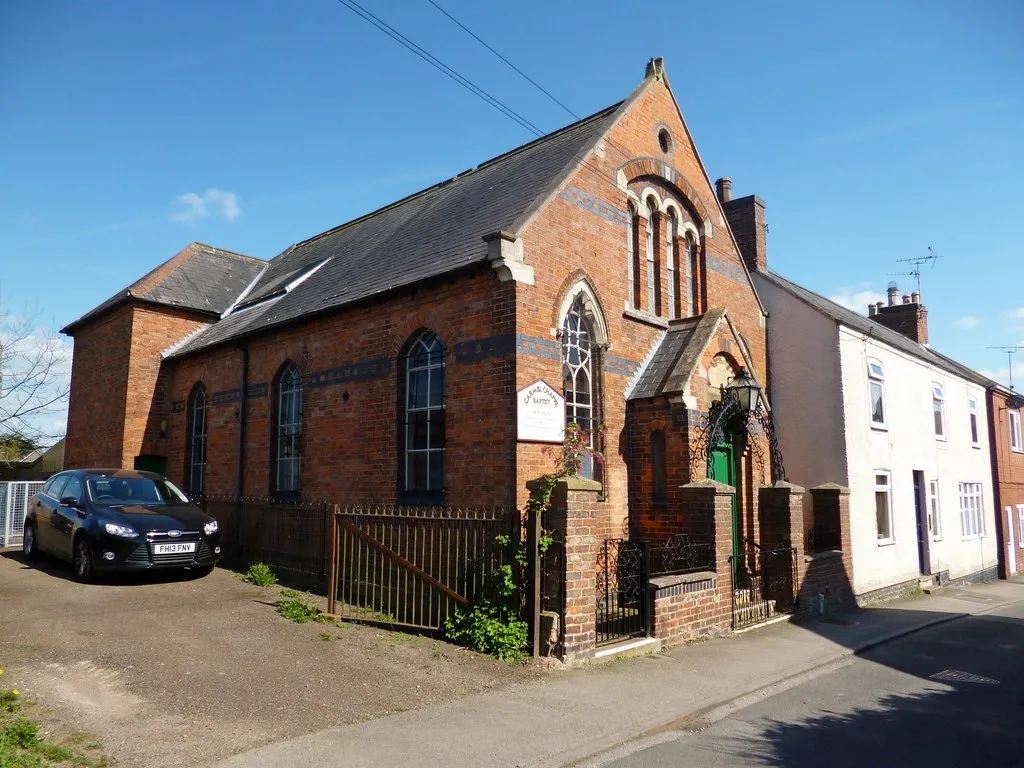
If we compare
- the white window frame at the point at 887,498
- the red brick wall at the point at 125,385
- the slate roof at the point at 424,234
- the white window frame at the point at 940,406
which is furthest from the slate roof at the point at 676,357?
the red brick wall at the point at 125,385

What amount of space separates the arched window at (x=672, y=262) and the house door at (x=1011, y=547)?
57.3ft

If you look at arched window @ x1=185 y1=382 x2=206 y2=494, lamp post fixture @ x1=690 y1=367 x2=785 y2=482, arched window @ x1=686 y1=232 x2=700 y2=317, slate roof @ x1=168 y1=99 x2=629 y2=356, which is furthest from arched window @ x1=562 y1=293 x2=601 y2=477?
arched window @ x1=185 y1=382 x2=206 y2=494

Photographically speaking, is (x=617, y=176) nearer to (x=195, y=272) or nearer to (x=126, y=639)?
(x=126, y=639)

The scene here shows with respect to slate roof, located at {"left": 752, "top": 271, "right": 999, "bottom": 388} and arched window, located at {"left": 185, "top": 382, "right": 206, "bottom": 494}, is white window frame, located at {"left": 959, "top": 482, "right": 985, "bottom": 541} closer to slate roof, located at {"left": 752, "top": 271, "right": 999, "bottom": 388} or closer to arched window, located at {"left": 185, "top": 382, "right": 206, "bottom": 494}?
slate roof, located at {"left": 752, "top": 271, "right": 999, "bottom": 388}

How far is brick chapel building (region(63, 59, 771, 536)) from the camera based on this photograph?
10.6m

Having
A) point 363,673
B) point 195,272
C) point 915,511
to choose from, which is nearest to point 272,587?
point 363,673

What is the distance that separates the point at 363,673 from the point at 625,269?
809cm

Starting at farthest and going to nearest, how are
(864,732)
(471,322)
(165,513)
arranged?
1. (165,513)
2. (471,322)
3. (864,732)

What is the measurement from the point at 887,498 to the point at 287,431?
13359 millimetres

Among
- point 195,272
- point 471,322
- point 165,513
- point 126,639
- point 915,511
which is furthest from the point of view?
point 195,272

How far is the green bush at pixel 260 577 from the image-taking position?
1180 centimetres

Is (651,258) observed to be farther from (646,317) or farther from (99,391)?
(99,391)

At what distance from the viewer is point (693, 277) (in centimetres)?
1492

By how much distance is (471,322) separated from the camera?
10.7 meters
